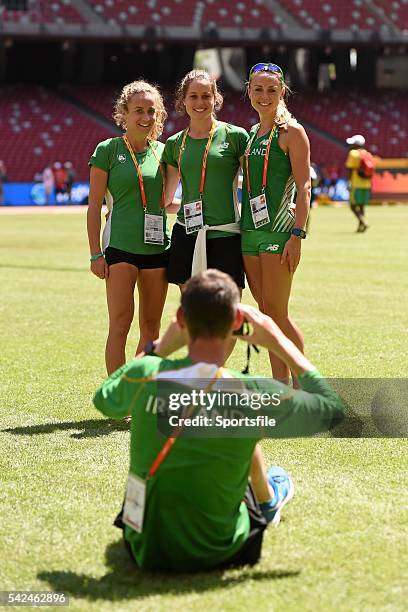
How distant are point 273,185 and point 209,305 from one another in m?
2.87

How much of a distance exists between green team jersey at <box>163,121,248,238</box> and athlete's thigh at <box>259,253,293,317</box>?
316 millimetres

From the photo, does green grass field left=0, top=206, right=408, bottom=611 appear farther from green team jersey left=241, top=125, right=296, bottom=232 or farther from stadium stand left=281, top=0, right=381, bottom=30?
stadium stand left=281, top=0, right=381, bottom=30

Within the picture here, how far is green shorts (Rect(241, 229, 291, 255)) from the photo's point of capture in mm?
6285

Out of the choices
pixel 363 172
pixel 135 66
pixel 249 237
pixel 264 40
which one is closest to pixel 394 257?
pixel 363 172

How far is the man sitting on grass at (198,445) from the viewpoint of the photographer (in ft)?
11.8

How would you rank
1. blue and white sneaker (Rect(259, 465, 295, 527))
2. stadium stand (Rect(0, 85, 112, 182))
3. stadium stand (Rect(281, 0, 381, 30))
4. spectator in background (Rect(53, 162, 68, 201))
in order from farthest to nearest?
stadium stand (Rect(281, 0, 381, 30))
stadium stand (Rect(0, 85, 112, 182))
spectator in background (Rect(53, 162, 68, 201))
blue and white sneaker (Rect(259, 465, 295, 527))

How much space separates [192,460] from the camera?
370 centimetres

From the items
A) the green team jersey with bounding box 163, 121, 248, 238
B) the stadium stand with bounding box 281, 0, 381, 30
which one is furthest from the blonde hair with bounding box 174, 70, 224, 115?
the stadium stand with bounding box 281, 0, 381, 30

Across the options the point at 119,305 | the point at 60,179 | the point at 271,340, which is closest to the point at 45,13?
the point at 60,179

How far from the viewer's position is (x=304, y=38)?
165 ft

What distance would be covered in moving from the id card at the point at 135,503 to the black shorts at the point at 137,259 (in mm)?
2813

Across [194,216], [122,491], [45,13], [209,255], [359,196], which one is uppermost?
[45,13]

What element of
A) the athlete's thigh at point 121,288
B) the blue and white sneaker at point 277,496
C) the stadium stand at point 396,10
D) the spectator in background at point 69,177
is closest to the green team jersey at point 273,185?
the athlete's thigh at point 121,288

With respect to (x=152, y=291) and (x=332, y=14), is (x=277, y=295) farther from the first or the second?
(x=332, y=14)
